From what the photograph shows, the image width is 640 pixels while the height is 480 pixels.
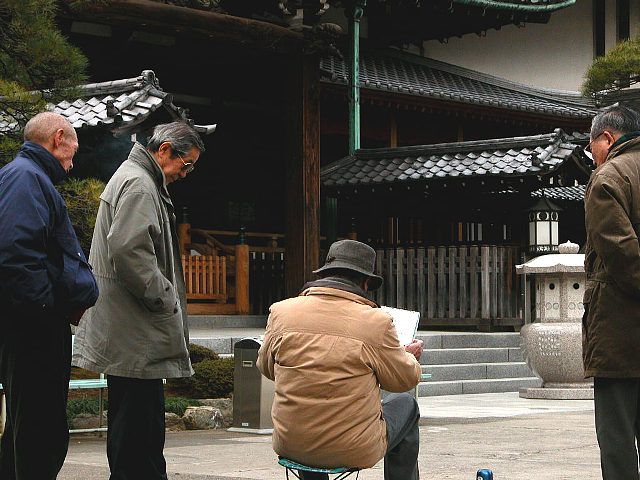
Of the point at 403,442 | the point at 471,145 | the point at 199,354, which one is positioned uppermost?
the point at 471,145

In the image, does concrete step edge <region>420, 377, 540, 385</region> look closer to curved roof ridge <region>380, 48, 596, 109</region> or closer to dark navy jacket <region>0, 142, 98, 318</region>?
curved roof ridge <region>380, 48, 596, 109</region>

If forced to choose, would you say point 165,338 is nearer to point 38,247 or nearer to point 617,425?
point 38,247

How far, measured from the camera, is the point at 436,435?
10.0 m

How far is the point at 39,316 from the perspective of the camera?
529 cm

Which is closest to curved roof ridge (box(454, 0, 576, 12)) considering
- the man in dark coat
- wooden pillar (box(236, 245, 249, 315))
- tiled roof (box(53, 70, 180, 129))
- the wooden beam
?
the wooden beam

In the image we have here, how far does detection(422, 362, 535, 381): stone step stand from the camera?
584 inches

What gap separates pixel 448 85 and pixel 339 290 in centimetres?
1625

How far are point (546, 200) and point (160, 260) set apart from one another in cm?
1285

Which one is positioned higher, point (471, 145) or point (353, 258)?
point (471, 145)

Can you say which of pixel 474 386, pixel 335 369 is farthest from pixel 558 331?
pixel 335 369

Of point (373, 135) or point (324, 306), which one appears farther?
point (373, 135)

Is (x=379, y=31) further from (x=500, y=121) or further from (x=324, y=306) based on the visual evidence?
(x=324, y=306)

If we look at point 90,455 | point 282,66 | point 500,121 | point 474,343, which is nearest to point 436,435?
point 90,455

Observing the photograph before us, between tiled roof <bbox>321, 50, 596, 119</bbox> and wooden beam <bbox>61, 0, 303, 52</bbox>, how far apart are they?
2.07 meters
